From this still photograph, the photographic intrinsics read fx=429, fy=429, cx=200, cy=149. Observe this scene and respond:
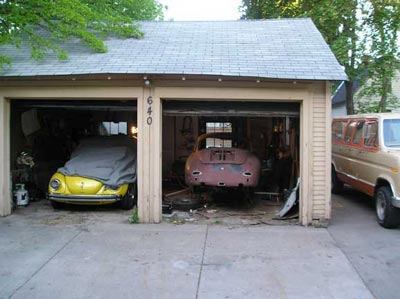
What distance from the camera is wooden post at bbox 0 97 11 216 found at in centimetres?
874

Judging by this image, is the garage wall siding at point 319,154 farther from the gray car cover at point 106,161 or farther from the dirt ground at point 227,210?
the gray car cover at point 106,161

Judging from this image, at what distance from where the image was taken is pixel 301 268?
19.1 feet

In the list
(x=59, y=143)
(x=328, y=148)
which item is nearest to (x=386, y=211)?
(x=328, y=148)

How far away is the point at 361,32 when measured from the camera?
47.2 feet

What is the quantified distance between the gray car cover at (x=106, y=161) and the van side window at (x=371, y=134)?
5.16 meters

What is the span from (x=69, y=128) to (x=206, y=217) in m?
6.20

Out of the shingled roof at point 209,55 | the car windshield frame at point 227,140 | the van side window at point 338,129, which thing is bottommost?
the car windshield frame at point 227,140

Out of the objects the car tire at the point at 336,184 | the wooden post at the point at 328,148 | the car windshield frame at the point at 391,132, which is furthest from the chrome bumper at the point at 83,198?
the car tire at the point at 336,184

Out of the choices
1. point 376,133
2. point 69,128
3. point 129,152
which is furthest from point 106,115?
point 376,133

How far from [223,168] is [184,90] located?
1980 millimetres

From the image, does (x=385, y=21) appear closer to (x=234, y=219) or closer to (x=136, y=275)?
(x=234, y=219)

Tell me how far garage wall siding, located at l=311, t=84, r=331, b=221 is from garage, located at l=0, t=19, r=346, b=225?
19 mm

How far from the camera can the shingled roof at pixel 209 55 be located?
26.5ft

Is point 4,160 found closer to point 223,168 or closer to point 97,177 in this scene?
point 97,177
